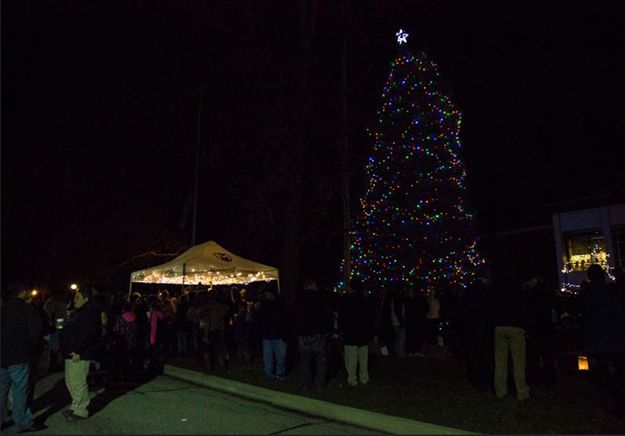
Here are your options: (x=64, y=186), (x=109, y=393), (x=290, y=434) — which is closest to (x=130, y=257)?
(x=64, y=186)

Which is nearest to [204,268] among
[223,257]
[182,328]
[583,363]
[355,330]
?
[223,257]

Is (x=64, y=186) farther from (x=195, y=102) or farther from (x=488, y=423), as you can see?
(x=488, y=423)

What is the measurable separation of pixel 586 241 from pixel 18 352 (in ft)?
81.2

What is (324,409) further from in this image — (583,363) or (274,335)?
(583,363)

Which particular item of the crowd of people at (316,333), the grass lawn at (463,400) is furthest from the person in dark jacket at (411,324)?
the grass lawn at (463,400)

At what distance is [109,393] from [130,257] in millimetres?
20130

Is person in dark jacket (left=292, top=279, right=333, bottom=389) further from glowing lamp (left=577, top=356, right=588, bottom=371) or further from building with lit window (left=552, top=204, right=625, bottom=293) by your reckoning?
building with lit window (left=552, top=204, right=625, bottom=293)

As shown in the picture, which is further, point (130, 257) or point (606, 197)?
point (130, 257)

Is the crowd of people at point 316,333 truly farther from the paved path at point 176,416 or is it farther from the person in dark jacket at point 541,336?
the paved path at point 176,416

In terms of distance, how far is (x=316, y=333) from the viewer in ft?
31.7

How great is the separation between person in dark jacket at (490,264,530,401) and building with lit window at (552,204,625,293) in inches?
721

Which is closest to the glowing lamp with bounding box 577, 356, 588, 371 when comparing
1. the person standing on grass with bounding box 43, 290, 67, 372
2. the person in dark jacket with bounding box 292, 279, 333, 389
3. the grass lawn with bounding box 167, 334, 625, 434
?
the grass lawn with bounding box 167, 334, 625, 434

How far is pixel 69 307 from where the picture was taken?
13.5 meters

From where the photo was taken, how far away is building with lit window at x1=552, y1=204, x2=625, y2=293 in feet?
79.7
